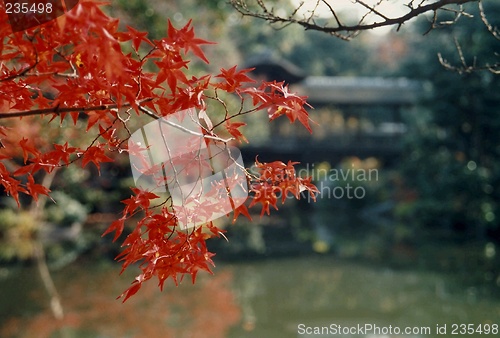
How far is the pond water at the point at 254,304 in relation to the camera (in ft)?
14.9

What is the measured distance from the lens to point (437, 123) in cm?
1022

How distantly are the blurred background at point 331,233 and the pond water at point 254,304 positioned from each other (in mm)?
24

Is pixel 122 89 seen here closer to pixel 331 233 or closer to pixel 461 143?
pixel 331 233

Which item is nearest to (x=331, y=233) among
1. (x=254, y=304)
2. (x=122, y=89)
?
(x=254, y=304)

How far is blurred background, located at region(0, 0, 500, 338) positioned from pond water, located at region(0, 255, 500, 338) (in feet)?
0.08

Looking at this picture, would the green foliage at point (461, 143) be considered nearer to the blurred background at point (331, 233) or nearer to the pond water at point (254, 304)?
the blurred background at point (331, 233)

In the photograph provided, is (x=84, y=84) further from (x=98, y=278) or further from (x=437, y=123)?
(x=437, y=123)

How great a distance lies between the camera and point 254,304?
5.34 metres

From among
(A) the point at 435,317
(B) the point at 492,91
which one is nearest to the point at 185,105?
(A) the point at 435,317

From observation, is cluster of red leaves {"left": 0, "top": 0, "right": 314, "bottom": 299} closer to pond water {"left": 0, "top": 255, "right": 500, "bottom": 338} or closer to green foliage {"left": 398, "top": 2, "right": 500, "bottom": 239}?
pond water {"left": 0, "top": 255, "right": 500, "bottom": 338}

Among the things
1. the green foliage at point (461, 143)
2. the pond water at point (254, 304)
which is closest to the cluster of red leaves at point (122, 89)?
the pond water at point (254, 304)

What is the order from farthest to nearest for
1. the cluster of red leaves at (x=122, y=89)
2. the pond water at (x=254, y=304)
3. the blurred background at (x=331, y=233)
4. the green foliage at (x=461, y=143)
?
the green foliage at (x=461, y=143) < the blurred background at (x=331, y=233) < the pond water at (x=254, y=304) < the cluster of red leaves at (x=122, y=89)

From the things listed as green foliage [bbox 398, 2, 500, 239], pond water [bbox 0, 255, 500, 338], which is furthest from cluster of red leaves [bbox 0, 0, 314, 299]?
green foliage [bbox 398, 2, 500, 239]

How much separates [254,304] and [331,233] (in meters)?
5.15
